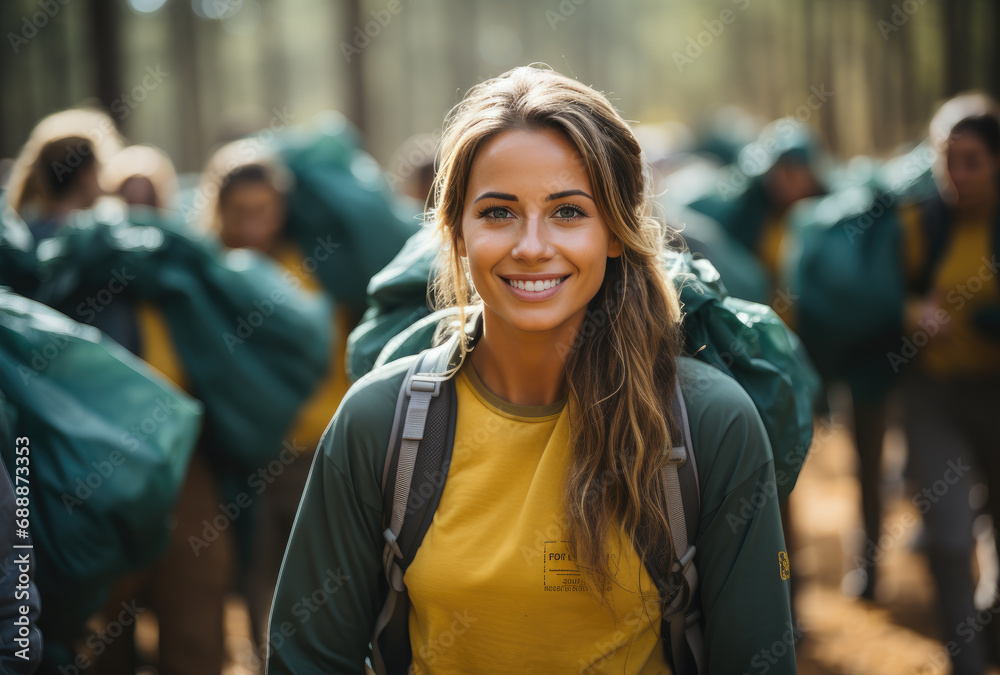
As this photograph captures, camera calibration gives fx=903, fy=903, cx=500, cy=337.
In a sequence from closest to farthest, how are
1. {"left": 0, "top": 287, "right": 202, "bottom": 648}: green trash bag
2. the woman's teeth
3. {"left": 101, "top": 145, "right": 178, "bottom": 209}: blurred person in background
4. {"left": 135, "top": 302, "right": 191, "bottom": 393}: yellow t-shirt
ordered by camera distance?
the woman's teeth, {"left": 0, "top": 287, "right": 202, "bottom": 648}: green trash bag, {"left": 135, "top": 302, "right": 191, "bottom": 393}: yellow t-shirt, {"left": 101, "top": 145, "right": 178, "bottom": 209}: blurred person in background

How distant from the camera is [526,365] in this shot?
1.99 meters

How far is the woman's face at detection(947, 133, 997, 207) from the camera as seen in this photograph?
3.92 meters

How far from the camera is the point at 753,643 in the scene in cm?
179

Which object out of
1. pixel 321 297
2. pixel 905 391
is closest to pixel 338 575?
pixel 321 297

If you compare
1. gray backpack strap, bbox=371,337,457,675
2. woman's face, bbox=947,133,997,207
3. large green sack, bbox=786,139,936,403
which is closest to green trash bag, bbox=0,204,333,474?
gray backpack strap, bbox=371,337,457,675

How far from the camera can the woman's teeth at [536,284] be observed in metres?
1.91

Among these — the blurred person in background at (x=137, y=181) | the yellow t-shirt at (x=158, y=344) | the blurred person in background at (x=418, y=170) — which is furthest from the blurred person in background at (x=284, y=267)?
the blurred person in background at (x=418, y=170)

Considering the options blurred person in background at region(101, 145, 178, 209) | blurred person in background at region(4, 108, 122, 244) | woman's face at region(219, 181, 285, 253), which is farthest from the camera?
blurred person in background at region(101, 145, 178, 209)

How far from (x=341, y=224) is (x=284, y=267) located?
14.3 inches

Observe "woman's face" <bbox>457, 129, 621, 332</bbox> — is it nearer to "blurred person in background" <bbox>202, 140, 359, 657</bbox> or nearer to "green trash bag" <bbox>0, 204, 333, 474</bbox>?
"green trash bag" <bbox>0, 204, 333, 474</bbox>

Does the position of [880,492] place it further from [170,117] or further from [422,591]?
[170,117]

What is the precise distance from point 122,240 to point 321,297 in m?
1.29

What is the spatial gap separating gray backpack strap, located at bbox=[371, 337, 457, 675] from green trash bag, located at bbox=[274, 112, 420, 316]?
2729 millimetres

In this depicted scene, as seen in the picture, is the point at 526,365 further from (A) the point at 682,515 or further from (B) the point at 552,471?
(A) the point at 682,515
